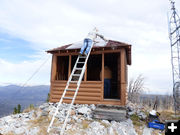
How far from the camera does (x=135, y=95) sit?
1627 centimetres

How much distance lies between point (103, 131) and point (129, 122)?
1397mm

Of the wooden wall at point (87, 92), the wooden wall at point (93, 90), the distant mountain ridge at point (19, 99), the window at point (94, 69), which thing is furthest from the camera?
the window at point (94, 69)

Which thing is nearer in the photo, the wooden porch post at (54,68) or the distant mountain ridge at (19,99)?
the wooden porch post at (54,68)

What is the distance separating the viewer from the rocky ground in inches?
180

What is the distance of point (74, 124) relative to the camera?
17.0 ft

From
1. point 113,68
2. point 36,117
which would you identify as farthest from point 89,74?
point 36,117

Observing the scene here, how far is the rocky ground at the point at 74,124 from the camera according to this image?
180 inches

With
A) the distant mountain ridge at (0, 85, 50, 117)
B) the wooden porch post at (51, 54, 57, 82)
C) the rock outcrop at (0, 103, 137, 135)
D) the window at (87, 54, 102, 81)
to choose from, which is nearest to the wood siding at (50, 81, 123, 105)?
the rock outcrop at (0, 103, 137, 135)

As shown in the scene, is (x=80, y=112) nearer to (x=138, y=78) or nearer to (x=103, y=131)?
(x=103, y=131)

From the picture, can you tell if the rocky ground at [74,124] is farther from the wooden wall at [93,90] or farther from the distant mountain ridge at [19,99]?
the distant mountain ridge at [19,99]

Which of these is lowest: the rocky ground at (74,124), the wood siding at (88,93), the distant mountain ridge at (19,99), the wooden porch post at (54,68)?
the distant mountain ridge at (19,99)

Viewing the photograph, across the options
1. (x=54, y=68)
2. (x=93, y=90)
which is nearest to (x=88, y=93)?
(x=93, y=90)

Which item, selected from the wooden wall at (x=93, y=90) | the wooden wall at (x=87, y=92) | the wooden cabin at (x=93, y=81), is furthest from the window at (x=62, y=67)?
the wooden wall at (x=87, y=92)

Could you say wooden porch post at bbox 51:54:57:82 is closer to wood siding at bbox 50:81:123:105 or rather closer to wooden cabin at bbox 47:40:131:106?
wooden cabin at bbox 47:40:131:106
